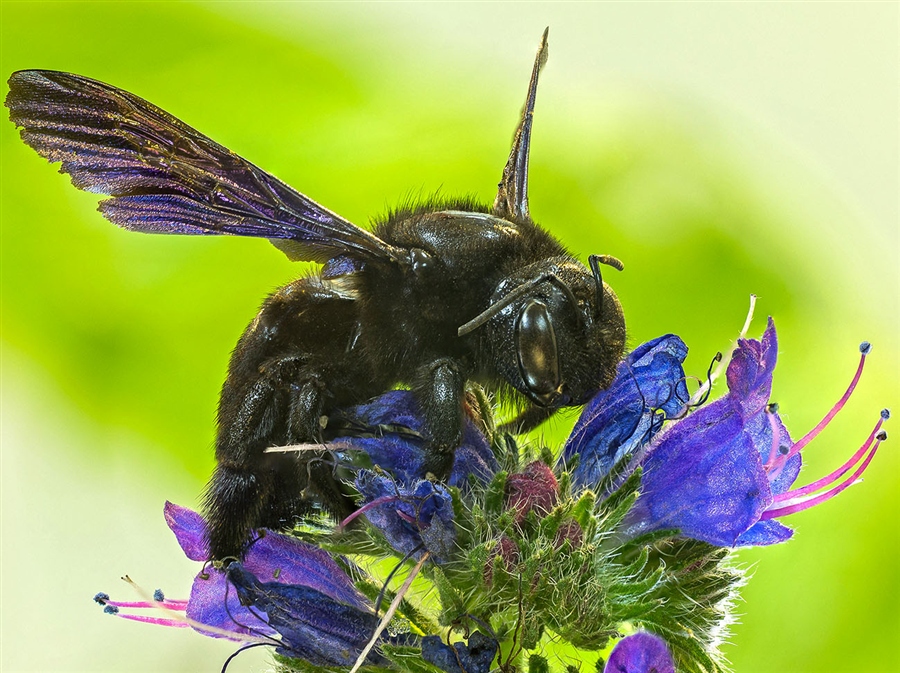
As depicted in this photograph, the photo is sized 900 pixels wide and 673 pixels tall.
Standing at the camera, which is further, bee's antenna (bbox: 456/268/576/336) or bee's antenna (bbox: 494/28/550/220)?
bee's antenna (bbox: 494/28/550/220)

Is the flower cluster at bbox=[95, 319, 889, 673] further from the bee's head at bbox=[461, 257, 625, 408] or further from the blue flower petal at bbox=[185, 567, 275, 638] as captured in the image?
the bee's head at bbox=[461, 257, 625, 408]

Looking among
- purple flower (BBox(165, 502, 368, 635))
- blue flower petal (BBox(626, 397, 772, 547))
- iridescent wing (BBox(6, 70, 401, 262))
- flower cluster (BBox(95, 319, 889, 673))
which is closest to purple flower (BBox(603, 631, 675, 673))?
flower cluster (BBox(95, 319, 889, 673))

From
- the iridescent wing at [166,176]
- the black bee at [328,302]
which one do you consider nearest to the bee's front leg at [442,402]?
the black bee at [328,302]

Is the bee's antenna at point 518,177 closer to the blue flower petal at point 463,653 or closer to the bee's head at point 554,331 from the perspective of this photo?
the bee's head at point 554,331

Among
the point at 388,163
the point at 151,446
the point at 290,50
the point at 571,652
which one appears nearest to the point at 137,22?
the point at 290,50

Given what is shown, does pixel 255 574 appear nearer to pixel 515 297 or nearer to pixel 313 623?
pixel 313 623

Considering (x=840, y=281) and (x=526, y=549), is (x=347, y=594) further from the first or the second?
(x=840, y=281)
